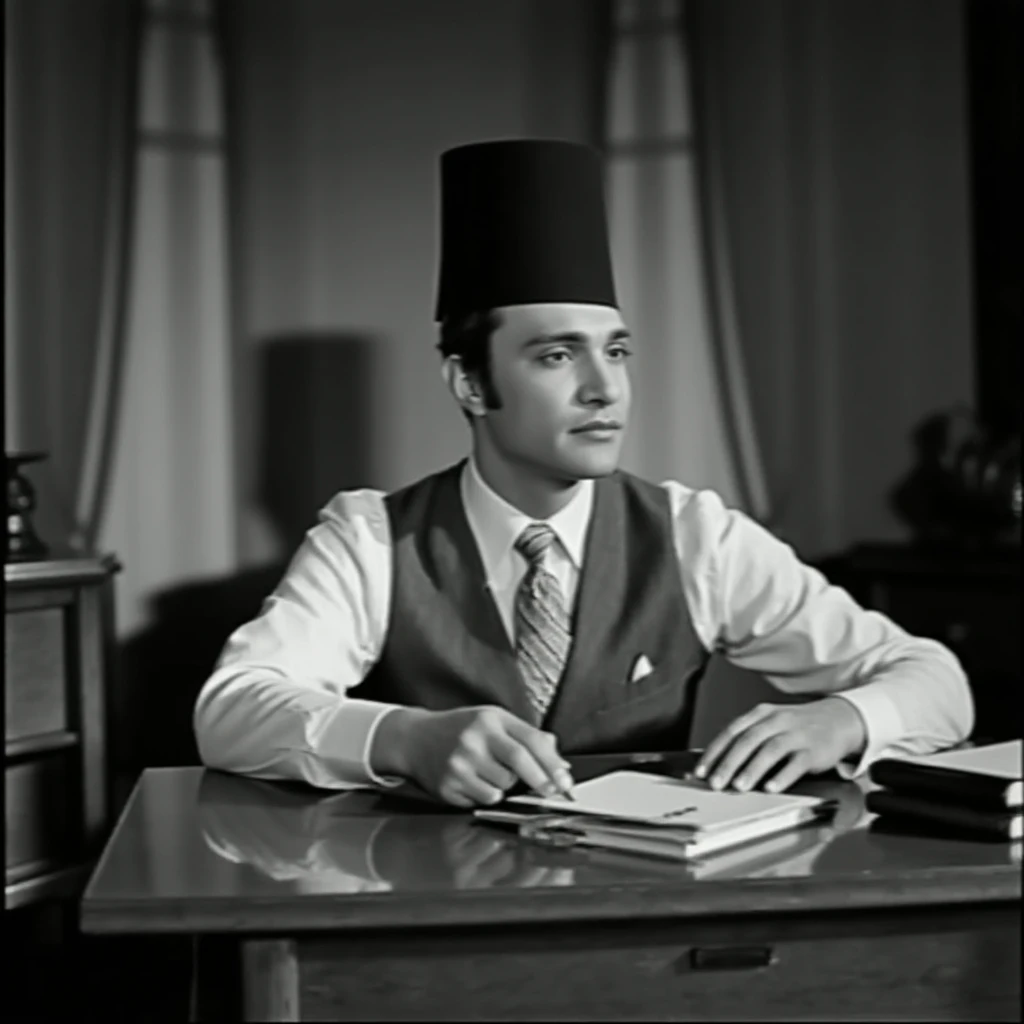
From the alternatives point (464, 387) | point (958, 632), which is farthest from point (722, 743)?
point (958, 632)

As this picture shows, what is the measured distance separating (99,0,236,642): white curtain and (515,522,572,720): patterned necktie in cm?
111

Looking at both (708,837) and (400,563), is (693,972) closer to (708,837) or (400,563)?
(708,837)

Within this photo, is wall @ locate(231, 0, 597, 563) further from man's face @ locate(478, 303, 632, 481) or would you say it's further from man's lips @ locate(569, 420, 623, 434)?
man's lips @ locate(569, 420, 623, 434)

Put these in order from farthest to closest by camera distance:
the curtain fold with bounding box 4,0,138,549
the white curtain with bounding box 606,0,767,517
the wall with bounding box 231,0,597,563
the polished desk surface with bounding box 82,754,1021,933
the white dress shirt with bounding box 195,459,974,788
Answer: the white curtain with bounding box 606,0,767,517
the wall with bounding box 231,0,597,563
the curtain fold with bounding box 4,0,138,549
the white dress shirt with bounding box 195,459,974,788
the polished desk surface with bounding box 82,754,1021,933

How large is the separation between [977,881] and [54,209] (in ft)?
7.38

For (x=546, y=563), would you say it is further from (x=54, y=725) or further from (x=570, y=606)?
(x=54, y=725)

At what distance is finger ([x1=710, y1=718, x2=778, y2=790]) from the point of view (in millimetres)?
1615

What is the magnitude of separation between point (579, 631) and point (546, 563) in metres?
0.11

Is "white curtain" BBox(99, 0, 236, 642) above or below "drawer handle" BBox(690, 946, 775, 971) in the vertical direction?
above

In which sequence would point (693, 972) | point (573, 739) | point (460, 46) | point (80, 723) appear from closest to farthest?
1. point (693, 972)
2. point (573, 739)
3. point (80, 723)
4. point (460, 46)

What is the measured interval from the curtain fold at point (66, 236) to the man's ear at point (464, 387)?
3.32 feet

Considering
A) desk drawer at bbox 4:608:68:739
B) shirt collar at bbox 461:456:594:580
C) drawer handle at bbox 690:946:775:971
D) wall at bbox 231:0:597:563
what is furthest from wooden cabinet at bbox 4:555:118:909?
drawer handle at bbox 690:946:775:971

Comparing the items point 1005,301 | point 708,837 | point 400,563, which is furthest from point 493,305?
point 1005,301

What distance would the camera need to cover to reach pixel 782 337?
10.7 ft
